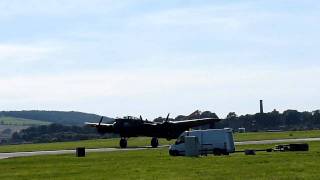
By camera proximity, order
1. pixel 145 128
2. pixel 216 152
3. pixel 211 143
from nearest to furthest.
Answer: pixel 216 152, pixel 211 143, pixel 145 128

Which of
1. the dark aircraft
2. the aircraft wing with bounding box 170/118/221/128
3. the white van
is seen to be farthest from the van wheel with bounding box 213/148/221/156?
the aircraft wing with bounding box 170/118/221/128

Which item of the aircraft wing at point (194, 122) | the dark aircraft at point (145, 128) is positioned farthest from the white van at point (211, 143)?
the aircraft wing at point (194, 122)

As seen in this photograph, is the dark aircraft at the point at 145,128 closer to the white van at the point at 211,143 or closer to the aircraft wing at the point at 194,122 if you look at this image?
the aircraft wing at the point at 194,122

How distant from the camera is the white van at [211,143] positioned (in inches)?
1989

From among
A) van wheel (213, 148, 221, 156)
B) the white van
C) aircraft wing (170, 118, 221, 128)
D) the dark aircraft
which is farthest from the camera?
aircraft wing (170, 118, 221, 128)

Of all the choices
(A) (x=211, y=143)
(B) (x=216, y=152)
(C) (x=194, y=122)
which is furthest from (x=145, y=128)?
(B) (x=216, y=152)

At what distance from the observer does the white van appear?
50531 mm

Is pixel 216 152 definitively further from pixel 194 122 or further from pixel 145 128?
pixel 194 122

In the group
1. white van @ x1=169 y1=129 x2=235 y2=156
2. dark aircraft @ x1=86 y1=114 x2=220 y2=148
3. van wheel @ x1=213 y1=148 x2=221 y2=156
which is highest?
dark aircraft @ x1=86 y1=114 x2=220 y2=148

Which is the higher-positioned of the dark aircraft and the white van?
the dark aircraft

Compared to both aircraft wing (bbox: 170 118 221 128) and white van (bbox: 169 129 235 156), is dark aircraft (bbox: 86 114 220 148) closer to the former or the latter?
aircraft wing (bbox: 170 118 221 128)

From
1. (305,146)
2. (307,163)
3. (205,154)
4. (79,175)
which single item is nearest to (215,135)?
(205,154)

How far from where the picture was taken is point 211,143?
51.4 m

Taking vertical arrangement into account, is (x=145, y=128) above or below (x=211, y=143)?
above
